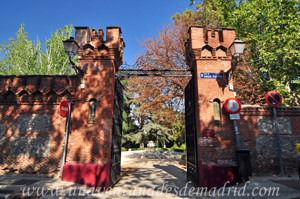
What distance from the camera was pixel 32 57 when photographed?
25.8 m

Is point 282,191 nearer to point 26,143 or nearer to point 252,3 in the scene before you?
point 26,143

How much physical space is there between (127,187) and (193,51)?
22.2 feet

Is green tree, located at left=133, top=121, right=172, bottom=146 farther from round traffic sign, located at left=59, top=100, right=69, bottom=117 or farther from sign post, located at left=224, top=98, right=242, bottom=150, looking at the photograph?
round traffic sign, located at left=59, top=100, right=69, bottom=117

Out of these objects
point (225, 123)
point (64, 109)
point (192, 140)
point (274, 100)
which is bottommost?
point (192, 140)

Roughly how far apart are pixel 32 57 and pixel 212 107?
94.6ft

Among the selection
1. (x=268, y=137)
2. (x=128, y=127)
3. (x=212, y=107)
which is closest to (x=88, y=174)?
(x=212, y=107)

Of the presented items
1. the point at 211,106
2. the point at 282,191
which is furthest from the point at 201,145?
the point at 282,191

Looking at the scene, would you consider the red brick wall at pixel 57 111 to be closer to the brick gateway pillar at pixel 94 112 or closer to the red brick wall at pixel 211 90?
the brick gateway pillar at pixel 94 112

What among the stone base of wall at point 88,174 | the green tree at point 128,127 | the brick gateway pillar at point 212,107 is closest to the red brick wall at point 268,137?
the brick gateway pillar at point 212,107

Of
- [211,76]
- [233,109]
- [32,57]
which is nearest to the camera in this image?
[233,109]

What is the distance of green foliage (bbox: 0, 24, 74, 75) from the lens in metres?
24.8

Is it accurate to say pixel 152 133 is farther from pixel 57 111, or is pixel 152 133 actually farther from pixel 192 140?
pixel 57 111

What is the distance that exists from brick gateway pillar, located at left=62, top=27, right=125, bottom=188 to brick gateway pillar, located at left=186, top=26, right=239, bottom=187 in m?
3.79

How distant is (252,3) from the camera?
12375 mm
